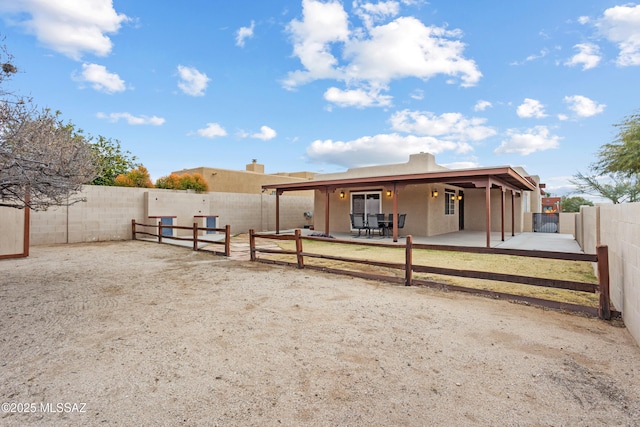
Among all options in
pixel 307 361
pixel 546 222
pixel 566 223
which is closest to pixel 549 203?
pixel 546 222

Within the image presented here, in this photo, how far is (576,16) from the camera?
9.73 meters

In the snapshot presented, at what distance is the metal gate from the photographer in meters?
15.0

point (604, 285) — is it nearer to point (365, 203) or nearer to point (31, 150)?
point (31, 150)

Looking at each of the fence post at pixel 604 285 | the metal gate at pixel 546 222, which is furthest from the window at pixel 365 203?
the fence post at pixel 604 285

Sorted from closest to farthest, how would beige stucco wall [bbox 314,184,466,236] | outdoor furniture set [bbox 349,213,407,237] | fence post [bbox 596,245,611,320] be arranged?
fence post [bbox 596,245,611,320], outdoor furniture set [bbox 349,213,407,237], beige stucco wall [bbox 314,184,466,236]

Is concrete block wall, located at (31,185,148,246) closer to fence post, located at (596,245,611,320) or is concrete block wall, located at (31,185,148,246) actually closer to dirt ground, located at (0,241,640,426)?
dirt ground, located at (0,241,640,426)

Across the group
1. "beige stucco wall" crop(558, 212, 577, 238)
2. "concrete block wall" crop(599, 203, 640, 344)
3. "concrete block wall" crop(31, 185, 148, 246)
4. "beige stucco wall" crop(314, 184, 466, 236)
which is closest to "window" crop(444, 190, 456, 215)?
"beige stucco wall" crop(314, 184, 466, 236)

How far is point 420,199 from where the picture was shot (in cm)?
1287

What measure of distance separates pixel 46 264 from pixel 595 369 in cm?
955

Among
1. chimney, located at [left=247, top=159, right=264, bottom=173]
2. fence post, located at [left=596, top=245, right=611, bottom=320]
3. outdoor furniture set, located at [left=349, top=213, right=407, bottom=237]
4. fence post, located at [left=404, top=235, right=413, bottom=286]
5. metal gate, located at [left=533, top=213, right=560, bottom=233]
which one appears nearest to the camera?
fence post, located at [left=596, top=245, right=611, bottom=320]

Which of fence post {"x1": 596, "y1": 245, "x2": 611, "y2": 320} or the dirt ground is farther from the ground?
fence post {"x1": 596, "y1": 245, "x2": 611, "y2": 320}

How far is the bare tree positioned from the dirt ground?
5.66 feet

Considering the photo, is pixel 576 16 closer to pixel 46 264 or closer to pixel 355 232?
pixel 355 232

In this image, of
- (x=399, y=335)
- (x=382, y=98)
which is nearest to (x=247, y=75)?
(x=382, y=98)
